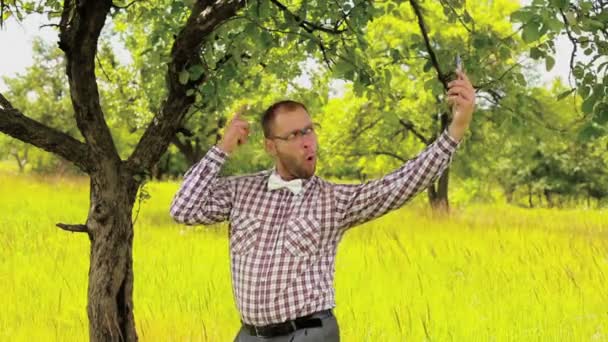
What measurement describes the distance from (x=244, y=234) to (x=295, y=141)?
18.4 inches

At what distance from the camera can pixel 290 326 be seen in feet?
9.96

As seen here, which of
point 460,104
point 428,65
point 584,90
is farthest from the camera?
point 428,65

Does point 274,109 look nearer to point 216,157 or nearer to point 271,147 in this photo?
point 271,147

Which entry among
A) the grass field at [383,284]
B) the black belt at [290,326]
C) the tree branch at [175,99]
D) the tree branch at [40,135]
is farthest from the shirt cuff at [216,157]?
the grass field at [383,284]

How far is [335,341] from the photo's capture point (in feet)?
9.99

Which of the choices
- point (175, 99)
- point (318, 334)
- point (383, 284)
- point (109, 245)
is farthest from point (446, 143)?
point (383, 284)

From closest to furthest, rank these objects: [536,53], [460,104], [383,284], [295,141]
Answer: [460,104]
[295,141]
[536,53]
[383,284]

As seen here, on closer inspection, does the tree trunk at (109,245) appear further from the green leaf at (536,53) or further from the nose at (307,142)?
the green leaf at (536,53)

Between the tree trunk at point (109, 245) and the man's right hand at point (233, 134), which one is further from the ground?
the man's right hand at point (233, 134)

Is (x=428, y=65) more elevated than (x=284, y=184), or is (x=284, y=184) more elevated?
(x=428, y=65)

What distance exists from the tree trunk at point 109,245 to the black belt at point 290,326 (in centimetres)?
187

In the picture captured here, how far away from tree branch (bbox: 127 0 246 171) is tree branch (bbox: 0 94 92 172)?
12.2 inches

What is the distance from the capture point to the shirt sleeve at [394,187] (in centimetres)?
298

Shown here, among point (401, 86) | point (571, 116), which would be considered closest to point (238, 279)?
point (401, 86)
